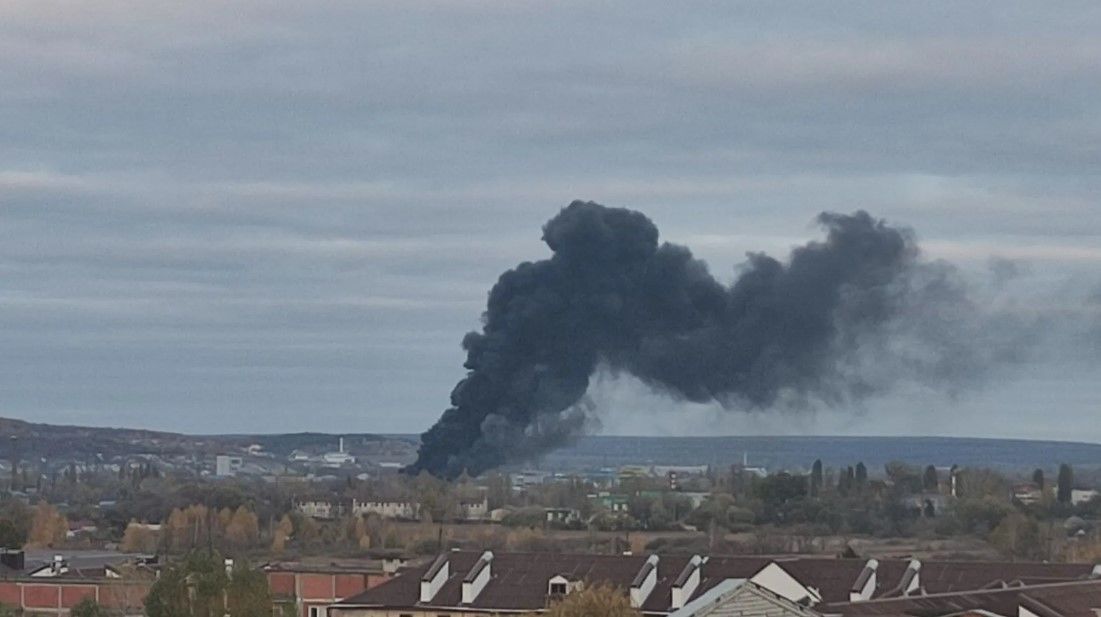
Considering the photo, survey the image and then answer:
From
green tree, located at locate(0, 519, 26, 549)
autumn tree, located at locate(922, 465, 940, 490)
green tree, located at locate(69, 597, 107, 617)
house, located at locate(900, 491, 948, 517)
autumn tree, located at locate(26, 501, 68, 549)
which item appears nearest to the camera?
green tree, located at locate(69, 597, 107, 617)

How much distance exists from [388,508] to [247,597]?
97.4m

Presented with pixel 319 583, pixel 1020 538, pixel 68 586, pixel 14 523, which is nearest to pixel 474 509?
pixel 14 523

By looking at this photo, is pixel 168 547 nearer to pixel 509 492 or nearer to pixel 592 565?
pixel 509 492

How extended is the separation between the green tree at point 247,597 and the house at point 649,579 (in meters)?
7.69

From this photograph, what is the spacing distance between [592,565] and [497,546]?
47998 millimetres

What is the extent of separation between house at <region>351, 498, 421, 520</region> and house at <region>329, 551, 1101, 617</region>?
78038mm

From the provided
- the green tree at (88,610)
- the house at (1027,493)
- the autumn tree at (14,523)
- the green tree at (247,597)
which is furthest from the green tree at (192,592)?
the house at (1027,493)

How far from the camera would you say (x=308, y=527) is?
146000 millimetres

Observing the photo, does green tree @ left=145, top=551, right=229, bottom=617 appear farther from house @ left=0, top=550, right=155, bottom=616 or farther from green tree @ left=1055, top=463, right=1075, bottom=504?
green tree @ left=1055, top=463, right=1075, bottom=504

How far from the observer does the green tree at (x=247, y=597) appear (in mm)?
65250

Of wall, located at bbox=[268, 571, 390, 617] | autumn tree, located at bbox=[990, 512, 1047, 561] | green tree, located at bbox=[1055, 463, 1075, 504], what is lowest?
wall, located at bbox=[268, 571, 390, 617]

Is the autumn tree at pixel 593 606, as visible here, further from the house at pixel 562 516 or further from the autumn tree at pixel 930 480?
the autumn tree at pixel 930 480

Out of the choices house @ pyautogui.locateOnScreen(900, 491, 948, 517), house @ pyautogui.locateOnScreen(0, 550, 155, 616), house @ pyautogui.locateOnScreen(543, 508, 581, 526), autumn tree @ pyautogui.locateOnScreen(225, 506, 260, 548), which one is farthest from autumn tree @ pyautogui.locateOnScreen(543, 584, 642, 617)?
house @ pyautogui.locateOnScreen(900, 491, 948, 517)

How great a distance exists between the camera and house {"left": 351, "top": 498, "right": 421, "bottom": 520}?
156 metres
